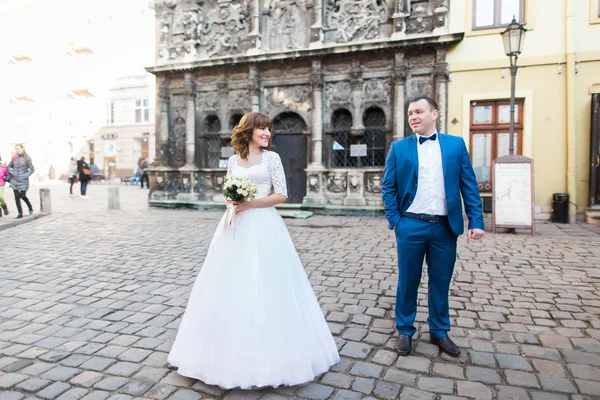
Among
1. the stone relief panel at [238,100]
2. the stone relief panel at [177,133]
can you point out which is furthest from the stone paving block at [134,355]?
the stone relief panel at [177,133]

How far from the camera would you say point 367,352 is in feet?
11.8

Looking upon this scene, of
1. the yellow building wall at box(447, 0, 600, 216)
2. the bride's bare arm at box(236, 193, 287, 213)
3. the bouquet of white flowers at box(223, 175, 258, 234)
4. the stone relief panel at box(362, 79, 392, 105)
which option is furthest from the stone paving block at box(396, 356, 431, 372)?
the stone relief panel at box(362, 79, 392, 105)

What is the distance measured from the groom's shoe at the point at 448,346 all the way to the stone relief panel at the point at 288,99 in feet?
36.8

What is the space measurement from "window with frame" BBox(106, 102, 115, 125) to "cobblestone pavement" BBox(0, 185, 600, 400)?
31321mm

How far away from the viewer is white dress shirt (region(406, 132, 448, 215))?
138 inches

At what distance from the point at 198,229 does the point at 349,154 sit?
560 cm

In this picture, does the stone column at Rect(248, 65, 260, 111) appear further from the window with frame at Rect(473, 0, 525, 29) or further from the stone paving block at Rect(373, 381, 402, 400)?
the stone paving block at Rect(373, 381, 402, 400)

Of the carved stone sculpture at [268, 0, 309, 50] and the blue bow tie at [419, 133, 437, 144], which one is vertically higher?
the carved stone sculpture at [268, 0, 309, 50]

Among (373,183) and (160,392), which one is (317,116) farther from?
(160,392)

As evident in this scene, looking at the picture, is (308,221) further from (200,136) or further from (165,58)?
(165,58)

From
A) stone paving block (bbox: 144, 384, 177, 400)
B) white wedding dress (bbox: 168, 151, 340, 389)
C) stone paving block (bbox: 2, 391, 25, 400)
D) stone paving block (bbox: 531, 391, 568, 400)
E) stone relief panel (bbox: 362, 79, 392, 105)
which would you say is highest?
stone relief panel (bbox: 362, 79, 392, 105)

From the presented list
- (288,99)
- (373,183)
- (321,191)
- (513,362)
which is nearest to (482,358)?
(513,362)

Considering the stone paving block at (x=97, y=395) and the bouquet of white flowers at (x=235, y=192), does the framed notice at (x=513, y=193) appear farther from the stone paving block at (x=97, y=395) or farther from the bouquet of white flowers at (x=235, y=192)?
the stone paving block at (x=97, y=395)

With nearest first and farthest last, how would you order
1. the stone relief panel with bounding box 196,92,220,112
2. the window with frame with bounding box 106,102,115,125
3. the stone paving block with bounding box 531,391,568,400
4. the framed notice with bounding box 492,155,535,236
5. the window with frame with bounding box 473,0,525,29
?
1. the stone paving block with bounding box 531,391,568,400
2. the framed notice with bounding box 492,155,535,236
3. the window with frame with bounding box 473,0,525,29
4. the stone relief panel with bounding box 196,92,220,112
5. the window with frame with bounding box 106,102,115,125
